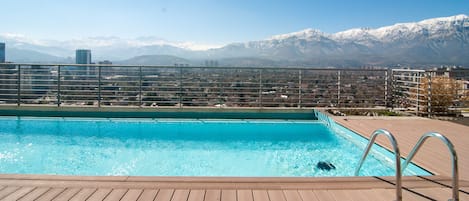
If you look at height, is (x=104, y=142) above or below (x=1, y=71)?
below

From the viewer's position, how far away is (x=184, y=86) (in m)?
7.95

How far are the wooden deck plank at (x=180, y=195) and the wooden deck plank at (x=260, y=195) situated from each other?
1.52 ft

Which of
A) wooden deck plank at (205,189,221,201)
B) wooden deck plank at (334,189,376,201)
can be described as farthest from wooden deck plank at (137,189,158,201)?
wooden deck plank at (334,189,376,201)

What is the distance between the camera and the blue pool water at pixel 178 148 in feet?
14.1

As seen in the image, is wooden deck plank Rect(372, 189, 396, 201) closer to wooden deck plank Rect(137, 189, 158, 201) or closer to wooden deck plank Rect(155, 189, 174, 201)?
wooden deck plank Rect(155, 189, 174, 201)

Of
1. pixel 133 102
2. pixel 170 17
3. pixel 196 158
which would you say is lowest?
pixel 196 158

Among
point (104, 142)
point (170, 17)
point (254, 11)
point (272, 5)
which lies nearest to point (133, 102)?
point (104, 142)

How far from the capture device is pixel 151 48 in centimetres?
2884

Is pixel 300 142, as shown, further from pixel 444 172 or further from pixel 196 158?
pixel 444 172

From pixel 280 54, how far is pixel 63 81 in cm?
2006

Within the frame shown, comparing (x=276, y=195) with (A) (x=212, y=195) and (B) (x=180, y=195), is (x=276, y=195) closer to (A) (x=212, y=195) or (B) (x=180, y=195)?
(A) (x=212, y=195)

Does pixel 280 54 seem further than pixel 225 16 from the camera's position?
Yes

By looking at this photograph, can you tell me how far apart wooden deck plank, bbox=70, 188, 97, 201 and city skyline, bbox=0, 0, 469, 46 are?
24.9ft

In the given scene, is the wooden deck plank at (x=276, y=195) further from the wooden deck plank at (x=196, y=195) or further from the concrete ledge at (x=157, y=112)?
the concrete ledge at (x=157, y=112)
